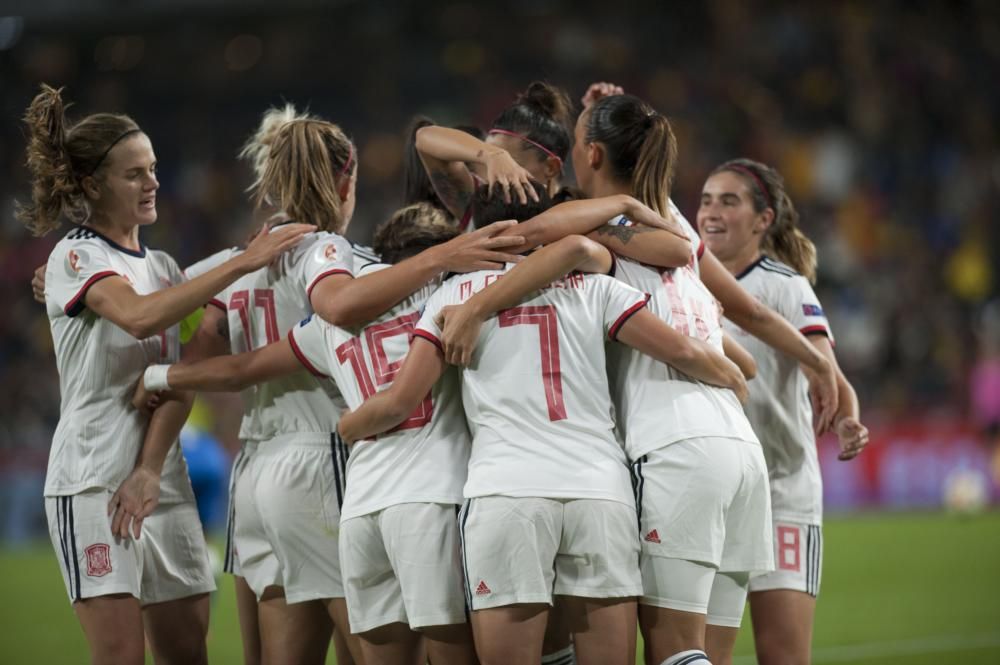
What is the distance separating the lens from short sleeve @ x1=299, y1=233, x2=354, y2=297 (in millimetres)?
4297

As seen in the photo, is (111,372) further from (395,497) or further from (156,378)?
(395,497)

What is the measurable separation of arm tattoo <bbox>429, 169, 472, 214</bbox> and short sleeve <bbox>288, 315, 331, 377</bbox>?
830mm

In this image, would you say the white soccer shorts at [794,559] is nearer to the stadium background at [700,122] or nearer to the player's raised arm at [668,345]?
the player's raised arm at [668,345]

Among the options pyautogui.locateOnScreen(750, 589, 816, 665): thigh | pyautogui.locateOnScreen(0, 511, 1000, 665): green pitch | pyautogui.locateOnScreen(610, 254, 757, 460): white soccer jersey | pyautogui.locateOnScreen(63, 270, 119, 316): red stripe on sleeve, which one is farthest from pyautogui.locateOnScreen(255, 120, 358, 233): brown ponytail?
pyautogui.locateOnScreen(0, 511, 1000, 665): green pitch

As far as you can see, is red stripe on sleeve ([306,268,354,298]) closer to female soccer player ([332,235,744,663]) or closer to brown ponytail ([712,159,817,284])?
female soccer player ([332,235,744,663])

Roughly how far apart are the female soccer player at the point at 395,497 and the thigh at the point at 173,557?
2.08 ft

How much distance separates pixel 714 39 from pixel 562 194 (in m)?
17.2

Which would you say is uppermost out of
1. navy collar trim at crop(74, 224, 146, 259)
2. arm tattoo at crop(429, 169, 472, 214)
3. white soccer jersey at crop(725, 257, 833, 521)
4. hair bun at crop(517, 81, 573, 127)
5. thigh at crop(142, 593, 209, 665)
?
hair bun at crop(517, 81, 573, 127)

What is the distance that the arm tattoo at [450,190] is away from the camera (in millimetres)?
4812

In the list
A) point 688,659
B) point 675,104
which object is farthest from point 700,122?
point 688,659

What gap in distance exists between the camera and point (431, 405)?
407 centimetres

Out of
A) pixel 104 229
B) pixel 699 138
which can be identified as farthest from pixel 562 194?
pixel 699 138

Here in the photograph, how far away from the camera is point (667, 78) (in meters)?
20.6

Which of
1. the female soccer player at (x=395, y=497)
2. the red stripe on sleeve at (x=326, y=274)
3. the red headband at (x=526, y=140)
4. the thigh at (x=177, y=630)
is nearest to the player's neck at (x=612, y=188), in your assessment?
the red headband at (x=526, y=140)
